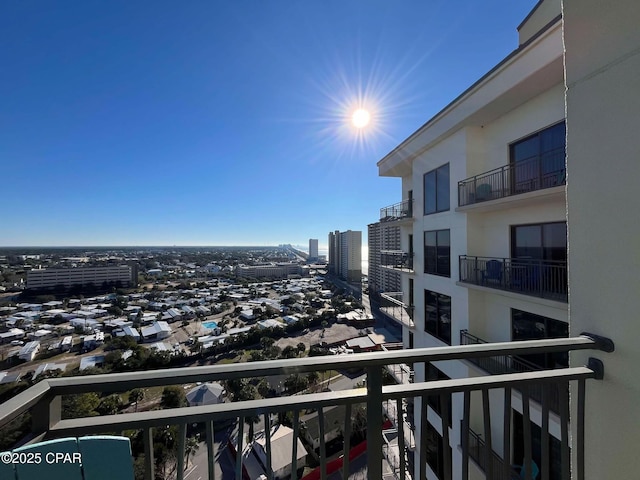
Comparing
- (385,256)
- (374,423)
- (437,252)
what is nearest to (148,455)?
(374,423)

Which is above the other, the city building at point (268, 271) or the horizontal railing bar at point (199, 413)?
the horizontal railing bar at point (199, 413)

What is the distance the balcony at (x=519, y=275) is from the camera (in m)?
3.60

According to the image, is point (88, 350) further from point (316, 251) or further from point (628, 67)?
point (316, 251)

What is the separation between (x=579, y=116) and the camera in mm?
1350

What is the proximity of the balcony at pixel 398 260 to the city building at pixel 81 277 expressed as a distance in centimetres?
5372

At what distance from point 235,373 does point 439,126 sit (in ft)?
19.1

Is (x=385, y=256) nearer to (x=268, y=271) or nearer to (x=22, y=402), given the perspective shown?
(x=22, y=402)

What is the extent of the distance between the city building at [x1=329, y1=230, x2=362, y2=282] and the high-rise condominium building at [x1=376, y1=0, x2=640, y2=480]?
45.5 metres

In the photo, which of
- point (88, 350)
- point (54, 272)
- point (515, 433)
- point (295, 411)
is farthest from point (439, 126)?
point (54, 272)

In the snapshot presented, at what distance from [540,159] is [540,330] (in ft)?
8.02

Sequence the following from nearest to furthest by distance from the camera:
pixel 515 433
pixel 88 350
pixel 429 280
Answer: pixel 515 433, pixel 429 280, pixel 88 350

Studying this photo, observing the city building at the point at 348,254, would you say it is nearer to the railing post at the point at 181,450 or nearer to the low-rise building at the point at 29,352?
the low-rise building at the point at 29,352

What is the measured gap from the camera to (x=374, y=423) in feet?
3.37

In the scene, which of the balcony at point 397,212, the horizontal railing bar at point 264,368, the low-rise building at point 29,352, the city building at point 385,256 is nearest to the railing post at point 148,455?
the horizontal railing bar at point 264,368
